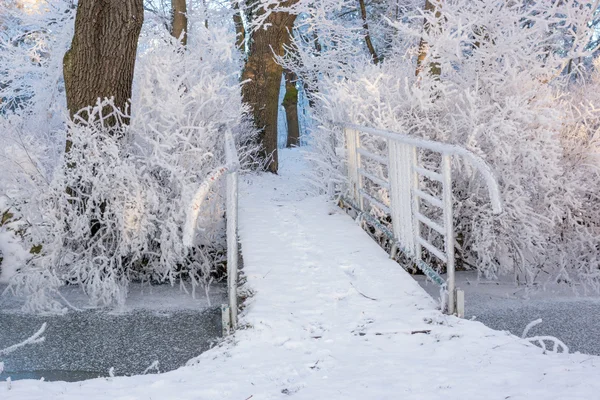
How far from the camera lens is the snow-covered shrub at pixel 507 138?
7434 mm

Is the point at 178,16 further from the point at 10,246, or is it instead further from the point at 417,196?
the point at 417,196

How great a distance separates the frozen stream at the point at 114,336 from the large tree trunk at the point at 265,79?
18.3 ft

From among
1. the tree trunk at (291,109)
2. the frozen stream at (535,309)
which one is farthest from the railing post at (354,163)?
the tree trunk at (291,109)

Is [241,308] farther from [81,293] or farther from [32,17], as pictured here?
[32,17]

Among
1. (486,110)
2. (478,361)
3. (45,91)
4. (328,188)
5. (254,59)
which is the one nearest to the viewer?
(478,361)

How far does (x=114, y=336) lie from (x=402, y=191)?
289 centimetres

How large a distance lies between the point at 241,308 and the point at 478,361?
1.68 meters

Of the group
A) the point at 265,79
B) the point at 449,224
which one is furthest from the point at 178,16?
the point at 449,224

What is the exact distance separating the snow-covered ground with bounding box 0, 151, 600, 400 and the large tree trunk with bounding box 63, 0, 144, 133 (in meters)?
3.25

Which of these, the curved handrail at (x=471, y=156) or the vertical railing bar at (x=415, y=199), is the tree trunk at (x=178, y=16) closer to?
the curved handrail at (x=471, y=156)

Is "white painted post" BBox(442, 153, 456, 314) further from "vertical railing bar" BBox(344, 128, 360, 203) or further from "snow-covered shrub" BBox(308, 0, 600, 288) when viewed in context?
"vertical railing bar" BBox(344, 128, 360, 203)

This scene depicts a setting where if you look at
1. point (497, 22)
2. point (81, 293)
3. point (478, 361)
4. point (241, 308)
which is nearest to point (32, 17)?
point (81, 293)

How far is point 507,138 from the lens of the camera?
295 inches

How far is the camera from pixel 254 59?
40.5 feet
